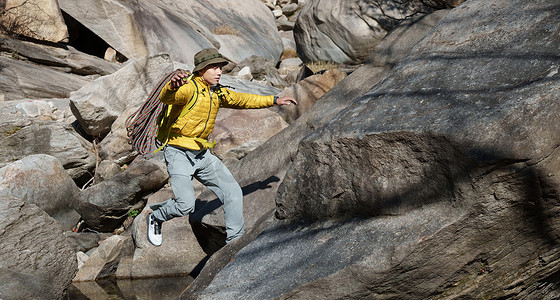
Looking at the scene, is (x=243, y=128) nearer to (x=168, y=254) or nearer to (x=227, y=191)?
(x=168, y=254)

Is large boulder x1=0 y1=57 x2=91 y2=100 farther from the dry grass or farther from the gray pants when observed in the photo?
the gray pants

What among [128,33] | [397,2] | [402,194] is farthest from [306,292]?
[128,33]

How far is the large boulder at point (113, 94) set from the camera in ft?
30.4

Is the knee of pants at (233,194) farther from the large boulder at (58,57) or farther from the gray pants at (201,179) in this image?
the large boulder at (58,57)

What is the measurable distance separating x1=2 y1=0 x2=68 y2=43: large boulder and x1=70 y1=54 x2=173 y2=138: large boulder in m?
3.50

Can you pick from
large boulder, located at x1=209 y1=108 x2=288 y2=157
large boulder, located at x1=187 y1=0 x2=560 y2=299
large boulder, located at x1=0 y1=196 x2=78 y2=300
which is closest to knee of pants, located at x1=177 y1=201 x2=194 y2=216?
large boulder, located at x1=187 y1=0 x2=560 y2=299

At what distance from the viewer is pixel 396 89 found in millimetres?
3516

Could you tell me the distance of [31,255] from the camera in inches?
198

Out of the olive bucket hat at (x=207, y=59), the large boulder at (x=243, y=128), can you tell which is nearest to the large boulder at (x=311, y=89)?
the large boulder at (x=243, y=128)

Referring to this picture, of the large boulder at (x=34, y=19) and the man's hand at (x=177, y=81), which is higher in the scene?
the man's hand at (x=177, y=81)

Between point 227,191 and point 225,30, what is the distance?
41.8 ft

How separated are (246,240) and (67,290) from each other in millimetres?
2451

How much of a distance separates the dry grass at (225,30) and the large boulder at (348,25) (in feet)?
14.4

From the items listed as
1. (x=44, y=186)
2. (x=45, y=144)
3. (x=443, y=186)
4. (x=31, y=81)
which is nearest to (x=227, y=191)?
(x=443, y=186)
